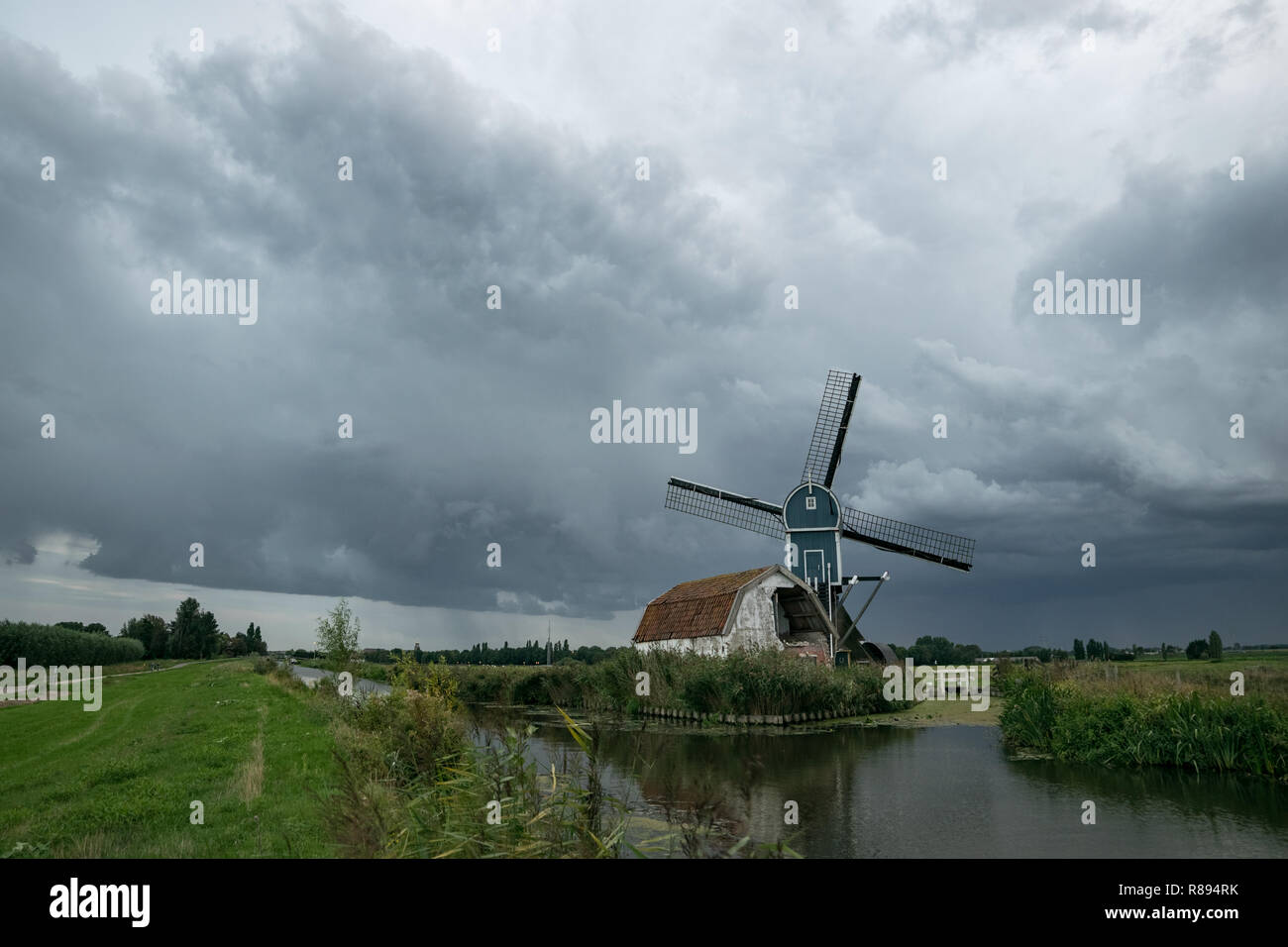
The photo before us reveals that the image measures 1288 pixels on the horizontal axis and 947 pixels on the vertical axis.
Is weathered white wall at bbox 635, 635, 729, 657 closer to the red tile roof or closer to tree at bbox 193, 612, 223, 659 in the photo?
the red tile roof

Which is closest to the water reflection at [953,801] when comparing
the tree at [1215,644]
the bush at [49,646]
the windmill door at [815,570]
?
the windmill door at [815,570]

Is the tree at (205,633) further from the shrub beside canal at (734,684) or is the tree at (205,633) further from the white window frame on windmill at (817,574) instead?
the white window frame on windmill at (817,574)

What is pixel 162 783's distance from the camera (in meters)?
11.7

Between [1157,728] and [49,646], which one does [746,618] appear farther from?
[49,646]

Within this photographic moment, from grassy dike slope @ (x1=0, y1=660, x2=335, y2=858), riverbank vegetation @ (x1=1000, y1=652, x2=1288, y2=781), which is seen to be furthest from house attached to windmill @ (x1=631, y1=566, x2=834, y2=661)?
grassy dike slope @ (x1=0, y1=660, x2=335, y2=858)

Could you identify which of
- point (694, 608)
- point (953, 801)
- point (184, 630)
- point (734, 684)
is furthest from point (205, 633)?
point (953, 801)

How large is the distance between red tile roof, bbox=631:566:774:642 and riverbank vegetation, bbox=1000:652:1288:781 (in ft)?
42.5

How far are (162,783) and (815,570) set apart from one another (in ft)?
91.7

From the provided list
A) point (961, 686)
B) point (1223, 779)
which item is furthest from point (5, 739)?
point (961, 686)

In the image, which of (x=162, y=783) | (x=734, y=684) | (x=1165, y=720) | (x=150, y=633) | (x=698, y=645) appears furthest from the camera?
(x=150, y=633)

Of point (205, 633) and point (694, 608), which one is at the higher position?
point (694, 608)

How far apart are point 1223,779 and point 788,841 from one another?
974 cm
